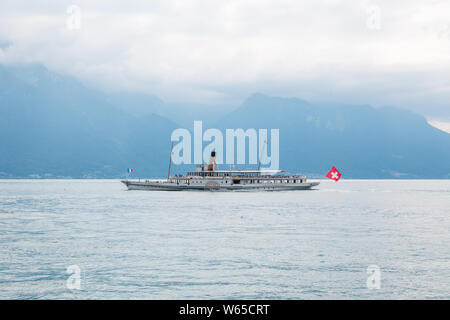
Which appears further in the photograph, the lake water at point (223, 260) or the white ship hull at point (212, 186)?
the white ship hull at point (212, 186)

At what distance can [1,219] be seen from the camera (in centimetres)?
5903

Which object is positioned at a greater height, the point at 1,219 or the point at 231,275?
the point at 1,219

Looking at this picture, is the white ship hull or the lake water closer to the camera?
the lake water

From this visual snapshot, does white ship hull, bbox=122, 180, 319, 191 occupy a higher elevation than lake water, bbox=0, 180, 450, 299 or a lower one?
higher

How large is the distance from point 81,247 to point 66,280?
11.7 m

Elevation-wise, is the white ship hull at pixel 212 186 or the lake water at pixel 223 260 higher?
the white ship hull at pixel 212 186

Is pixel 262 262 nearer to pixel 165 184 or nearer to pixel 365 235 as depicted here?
pixel 365 235

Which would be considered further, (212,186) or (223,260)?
(212,186)

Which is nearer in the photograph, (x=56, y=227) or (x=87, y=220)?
(x=56, y=227)

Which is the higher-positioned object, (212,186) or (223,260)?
(212,186)
